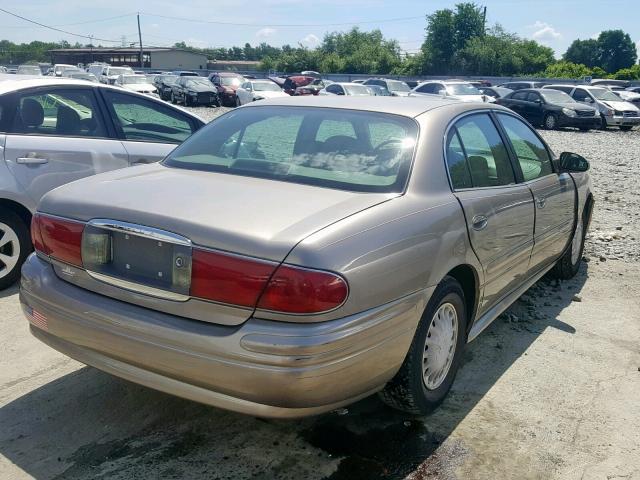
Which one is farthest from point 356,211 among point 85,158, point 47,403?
point 85,158

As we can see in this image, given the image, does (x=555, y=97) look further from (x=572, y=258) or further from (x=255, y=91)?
(x=572, y=258)

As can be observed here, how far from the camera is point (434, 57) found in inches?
2569

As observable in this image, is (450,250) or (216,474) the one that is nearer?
(216,474)

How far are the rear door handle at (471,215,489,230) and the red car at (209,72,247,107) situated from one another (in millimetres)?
29402

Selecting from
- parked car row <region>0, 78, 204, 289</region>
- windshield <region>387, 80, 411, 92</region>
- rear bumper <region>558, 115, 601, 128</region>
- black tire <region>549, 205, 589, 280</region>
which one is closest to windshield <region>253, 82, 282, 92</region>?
windshield <region>387, 80, 411, 92</region>

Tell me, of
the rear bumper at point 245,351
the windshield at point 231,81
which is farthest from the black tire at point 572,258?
the windshield at point 231,81

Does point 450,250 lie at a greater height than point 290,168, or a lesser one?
lesser

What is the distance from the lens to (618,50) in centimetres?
9556

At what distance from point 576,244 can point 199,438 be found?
3.98 metres

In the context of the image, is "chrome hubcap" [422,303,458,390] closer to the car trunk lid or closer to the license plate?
the car trunk lid

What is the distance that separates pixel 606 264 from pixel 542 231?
2.28 meters

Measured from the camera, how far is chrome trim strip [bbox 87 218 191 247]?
2580 mm

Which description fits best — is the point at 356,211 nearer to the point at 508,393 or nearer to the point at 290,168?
the point at 290,168

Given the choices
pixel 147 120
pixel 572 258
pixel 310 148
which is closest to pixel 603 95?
pixel 572 258
